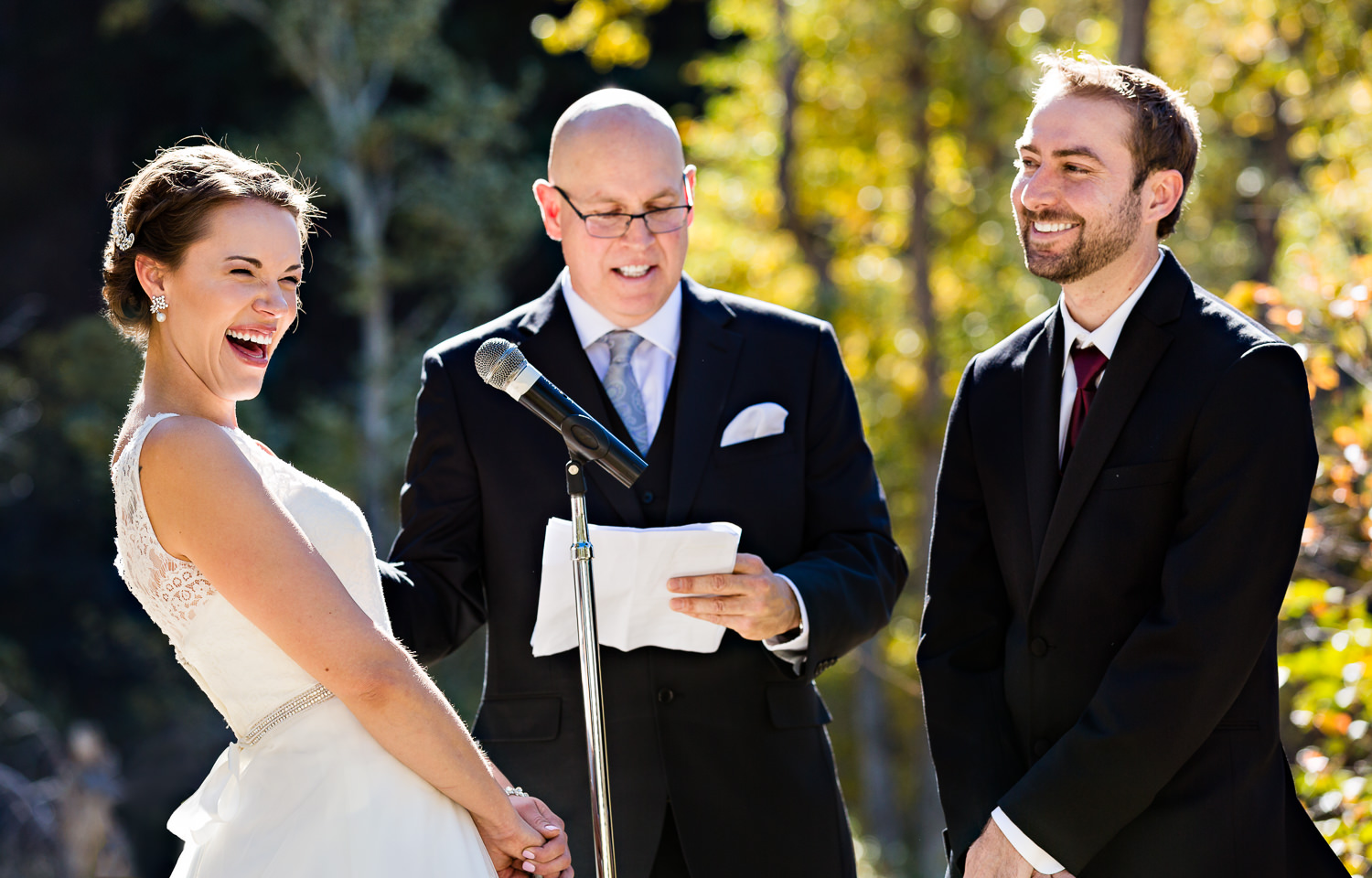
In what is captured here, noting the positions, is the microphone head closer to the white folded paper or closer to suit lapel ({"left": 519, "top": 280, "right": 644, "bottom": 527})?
the white folded paper

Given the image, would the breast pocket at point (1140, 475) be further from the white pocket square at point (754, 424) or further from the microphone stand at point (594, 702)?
the microphone stand at point (594, 702)

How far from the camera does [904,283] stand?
15.1 meters

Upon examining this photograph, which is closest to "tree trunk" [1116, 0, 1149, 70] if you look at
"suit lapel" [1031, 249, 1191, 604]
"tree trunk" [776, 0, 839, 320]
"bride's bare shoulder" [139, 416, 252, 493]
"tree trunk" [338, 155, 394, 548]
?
"tree trunk" [776, 0, 839, 320]

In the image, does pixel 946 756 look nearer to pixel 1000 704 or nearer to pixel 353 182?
pixel 1000 704

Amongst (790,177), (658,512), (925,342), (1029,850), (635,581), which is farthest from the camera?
(790,177)

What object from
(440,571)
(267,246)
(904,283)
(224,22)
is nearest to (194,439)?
(267,246)

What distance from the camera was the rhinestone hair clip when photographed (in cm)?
251

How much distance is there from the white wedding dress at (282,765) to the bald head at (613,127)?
111 cm

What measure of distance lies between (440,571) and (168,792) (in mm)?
14953

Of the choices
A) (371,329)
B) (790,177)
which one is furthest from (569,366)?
(371,329)

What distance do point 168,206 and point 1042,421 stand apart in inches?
65.3

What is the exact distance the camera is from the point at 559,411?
2422 millimetres

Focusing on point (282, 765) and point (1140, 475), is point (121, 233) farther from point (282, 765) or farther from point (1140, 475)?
point (1140, 475)

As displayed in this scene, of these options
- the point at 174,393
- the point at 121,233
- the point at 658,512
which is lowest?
the point at 658,512
